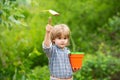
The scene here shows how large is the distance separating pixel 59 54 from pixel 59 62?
0.08m

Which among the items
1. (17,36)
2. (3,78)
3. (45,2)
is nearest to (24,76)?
(3,78)

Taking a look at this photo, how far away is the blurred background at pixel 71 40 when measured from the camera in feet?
20.2

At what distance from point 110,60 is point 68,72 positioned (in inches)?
109

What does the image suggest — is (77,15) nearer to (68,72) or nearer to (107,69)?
(107,69)


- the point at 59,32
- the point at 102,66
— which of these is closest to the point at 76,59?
the point at 59,32

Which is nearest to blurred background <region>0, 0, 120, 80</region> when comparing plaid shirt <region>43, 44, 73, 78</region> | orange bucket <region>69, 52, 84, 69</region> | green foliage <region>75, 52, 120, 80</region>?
green foliage <region>75, 52, 120, 80</region>

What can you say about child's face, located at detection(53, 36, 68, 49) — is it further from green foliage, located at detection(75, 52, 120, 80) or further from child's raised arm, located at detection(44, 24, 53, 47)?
green foliage, located at detection(75, 52, 120, 80)

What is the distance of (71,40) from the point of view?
5.72 metres

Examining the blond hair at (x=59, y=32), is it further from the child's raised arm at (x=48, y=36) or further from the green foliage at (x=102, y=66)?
the green foliage at (x=102, y=66)

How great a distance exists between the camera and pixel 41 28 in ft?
27.2

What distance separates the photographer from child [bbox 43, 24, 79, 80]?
464cm

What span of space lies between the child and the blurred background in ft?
1.62

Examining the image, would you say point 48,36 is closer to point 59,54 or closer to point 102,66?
point 59,54

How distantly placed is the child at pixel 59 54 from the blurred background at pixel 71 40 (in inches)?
19.5
